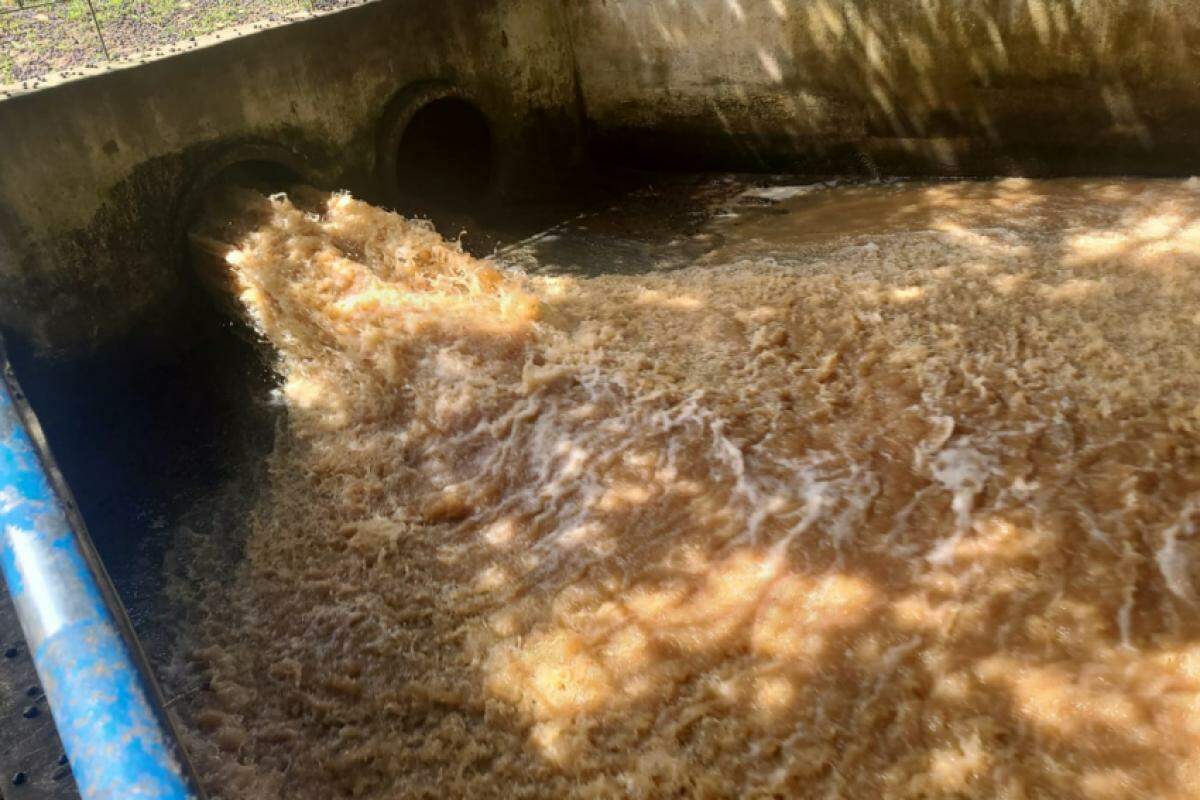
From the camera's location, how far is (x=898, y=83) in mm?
6988

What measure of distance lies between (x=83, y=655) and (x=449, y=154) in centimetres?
766

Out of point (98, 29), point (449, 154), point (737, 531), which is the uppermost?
point (98, 29)

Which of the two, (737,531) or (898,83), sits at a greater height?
(898,83)

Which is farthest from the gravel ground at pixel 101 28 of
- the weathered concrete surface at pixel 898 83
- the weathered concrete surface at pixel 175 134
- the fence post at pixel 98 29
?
the weathered concrete surface at pixel 898 83

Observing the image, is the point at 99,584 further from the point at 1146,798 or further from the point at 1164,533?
the point at 1164,533

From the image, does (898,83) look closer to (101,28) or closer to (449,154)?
(449,154)

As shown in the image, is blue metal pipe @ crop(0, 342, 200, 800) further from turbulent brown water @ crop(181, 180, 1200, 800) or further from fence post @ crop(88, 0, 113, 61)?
fence post @ crop(88, 0, 113, 61)

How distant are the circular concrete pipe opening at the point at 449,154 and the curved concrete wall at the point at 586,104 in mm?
207

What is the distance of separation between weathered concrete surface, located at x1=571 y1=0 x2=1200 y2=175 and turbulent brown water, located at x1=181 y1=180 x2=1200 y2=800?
80cm

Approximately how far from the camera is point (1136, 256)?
516 cm

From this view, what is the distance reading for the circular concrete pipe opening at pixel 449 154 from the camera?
27.1 ft

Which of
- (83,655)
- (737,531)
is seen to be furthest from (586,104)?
(83,655)

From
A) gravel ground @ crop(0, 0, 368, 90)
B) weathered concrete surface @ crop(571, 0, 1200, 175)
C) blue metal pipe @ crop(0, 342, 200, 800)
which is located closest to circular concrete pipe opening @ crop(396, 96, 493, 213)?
weathered concrete surface @ crop(571, 0, 1200, 175)

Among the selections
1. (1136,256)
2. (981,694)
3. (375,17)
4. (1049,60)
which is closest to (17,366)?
(375,17)
